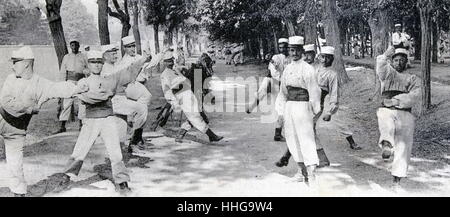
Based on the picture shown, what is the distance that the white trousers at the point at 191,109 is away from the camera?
9.41 m

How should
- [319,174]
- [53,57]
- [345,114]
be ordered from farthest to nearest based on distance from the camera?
[53,57] < [345,114] < [319,174]

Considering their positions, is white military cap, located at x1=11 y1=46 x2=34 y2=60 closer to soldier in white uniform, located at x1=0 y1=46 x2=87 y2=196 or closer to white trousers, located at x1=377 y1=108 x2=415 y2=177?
soldier in white uniform, located at x1=0 y1=46 x2=87 y2=196

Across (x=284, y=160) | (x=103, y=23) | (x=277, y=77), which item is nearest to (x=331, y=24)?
(x=103, y=23)

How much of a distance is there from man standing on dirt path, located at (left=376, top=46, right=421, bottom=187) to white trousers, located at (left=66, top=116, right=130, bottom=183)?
3.21 m

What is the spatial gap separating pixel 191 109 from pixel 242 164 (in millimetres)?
2029

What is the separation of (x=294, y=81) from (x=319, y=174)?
1450mm

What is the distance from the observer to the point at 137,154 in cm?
867

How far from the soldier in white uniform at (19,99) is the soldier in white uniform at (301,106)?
2.53m

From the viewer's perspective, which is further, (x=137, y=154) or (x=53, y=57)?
(x=53, y=57)

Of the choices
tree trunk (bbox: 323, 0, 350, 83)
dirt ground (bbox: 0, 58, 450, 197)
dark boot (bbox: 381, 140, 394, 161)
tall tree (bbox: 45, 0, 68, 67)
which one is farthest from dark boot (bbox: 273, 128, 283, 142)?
tree trunk (bbox: 323, 0, 350, 83)

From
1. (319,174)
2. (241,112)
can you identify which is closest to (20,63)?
(319,174)

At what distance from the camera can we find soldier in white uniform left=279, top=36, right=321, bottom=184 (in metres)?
6.41
